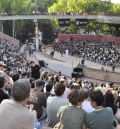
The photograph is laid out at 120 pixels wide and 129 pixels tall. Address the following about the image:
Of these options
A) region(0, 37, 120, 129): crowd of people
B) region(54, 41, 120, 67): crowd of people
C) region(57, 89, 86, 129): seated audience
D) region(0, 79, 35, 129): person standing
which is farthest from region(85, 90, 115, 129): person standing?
region(54, 41, 120, 67): crowd of people

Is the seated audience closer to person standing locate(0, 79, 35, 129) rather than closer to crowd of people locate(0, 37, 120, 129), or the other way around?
crowd of people locate(0, 37, 120, 129)

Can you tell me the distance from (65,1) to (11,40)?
3641 cm

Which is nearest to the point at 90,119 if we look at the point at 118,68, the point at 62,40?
the point at 118,68

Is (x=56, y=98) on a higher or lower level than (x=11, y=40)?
higher

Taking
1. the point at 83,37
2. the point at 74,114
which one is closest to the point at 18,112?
the point at 74,114

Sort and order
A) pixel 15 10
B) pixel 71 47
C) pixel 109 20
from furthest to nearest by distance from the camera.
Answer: pixel 15 10, pixel 109 20, pixel 71 47

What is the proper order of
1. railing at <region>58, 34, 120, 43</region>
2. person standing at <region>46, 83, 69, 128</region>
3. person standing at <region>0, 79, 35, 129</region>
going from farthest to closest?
railing at <region>58, 34, 120, 43</region>
person standing at <region>46, 83, 69, 128</region>
person standing at <region>0, 79, 35, 129</region>

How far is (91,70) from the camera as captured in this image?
155 feet

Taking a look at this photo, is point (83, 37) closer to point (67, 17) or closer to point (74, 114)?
point (67, 17)

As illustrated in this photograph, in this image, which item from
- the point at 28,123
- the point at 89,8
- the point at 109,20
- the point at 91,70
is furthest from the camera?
the point at 89,8

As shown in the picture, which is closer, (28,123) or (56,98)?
(28,123)

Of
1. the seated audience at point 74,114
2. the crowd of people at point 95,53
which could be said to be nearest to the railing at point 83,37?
the crowd of people at point 95,53

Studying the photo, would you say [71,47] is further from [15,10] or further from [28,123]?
[28,123]

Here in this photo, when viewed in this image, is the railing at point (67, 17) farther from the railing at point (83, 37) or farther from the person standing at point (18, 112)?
the person standing at point (18, 112)
